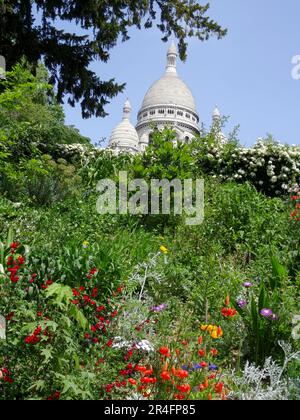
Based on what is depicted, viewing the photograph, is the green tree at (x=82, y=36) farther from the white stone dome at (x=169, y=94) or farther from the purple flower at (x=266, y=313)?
the white stone dome at (x=169, y=94)

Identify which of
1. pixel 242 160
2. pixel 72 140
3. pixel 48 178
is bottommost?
pixel 48 178

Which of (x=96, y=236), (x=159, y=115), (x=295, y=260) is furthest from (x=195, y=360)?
(x=159, y=115)

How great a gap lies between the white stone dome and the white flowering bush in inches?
2782

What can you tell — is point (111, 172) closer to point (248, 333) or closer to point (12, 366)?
point (248, 333)

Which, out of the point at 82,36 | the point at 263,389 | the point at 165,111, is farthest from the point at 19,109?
the point at 165,111

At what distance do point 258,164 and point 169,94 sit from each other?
73.8 metres

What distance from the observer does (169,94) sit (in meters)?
82.3

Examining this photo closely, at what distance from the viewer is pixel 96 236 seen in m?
6.61

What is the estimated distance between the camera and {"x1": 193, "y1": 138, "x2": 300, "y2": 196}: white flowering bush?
1080 cm

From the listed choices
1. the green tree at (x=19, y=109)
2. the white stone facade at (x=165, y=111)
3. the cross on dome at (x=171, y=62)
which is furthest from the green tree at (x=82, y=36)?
the cross on dome at (x=171, y=62)

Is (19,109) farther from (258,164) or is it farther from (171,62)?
(171,62)

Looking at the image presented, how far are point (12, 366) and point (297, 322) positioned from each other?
2.21 meters

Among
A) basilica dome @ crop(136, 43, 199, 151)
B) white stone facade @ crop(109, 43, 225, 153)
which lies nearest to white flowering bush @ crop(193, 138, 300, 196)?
white stone facade @ crop(109, 43, 225, 153)

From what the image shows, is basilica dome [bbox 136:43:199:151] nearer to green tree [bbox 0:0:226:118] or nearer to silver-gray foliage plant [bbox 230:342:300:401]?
green tree [bbox 0:0:226:118]
